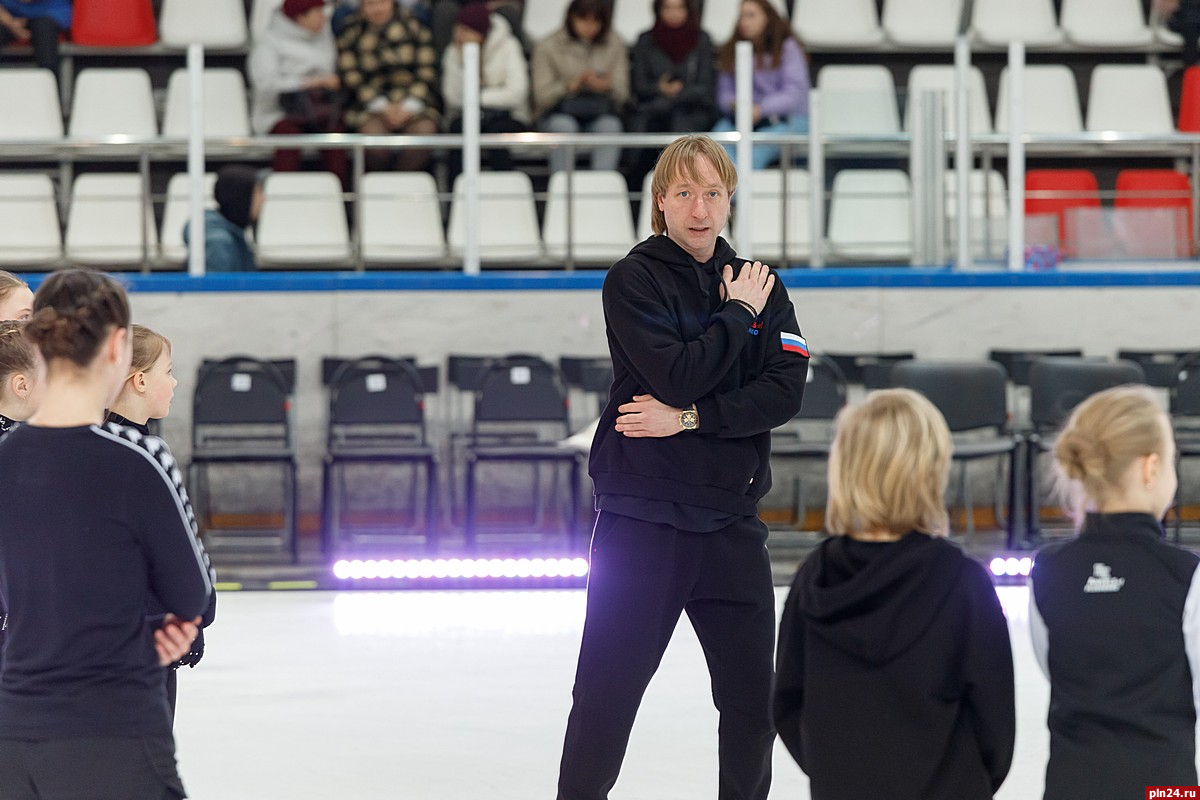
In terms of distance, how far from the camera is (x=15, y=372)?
279cm

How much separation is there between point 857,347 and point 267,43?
11.7 ft

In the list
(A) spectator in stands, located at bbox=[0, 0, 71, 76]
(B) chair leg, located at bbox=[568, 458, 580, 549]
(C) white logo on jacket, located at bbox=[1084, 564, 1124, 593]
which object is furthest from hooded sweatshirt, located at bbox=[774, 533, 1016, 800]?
(A) spectator in stands, located at bbox=[0, 0, 71, 76]

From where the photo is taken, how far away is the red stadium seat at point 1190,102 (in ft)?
27.9

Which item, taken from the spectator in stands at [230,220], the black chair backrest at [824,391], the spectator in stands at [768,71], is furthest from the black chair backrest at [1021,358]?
the spectator in stands at [230,220]

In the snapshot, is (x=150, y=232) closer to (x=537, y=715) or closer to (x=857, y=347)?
(x=857, y=347)

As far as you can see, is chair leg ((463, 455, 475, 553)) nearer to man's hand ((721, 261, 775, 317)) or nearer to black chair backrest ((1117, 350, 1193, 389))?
black chair backrest ((1117, 350, 1193, 389))

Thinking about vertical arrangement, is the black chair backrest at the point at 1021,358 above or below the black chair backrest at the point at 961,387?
above

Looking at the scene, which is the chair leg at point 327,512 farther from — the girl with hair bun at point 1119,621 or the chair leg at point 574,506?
the girl with hair bun at point 1119,621

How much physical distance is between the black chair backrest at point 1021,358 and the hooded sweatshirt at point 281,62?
3829 mm

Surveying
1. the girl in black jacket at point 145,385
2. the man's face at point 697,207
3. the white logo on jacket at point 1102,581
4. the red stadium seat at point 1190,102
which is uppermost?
the red stadium seat at point 1190,102

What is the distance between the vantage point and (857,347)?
24.5 ft

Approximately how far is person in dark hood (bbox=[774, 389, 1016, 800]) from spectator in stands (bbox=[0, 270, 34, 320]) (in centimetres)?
173

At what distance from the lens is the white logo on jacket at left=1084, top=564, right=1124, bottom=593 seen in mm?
2129

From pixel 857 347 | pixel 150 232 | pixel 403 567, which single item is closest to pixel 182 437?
pixel 150 232
